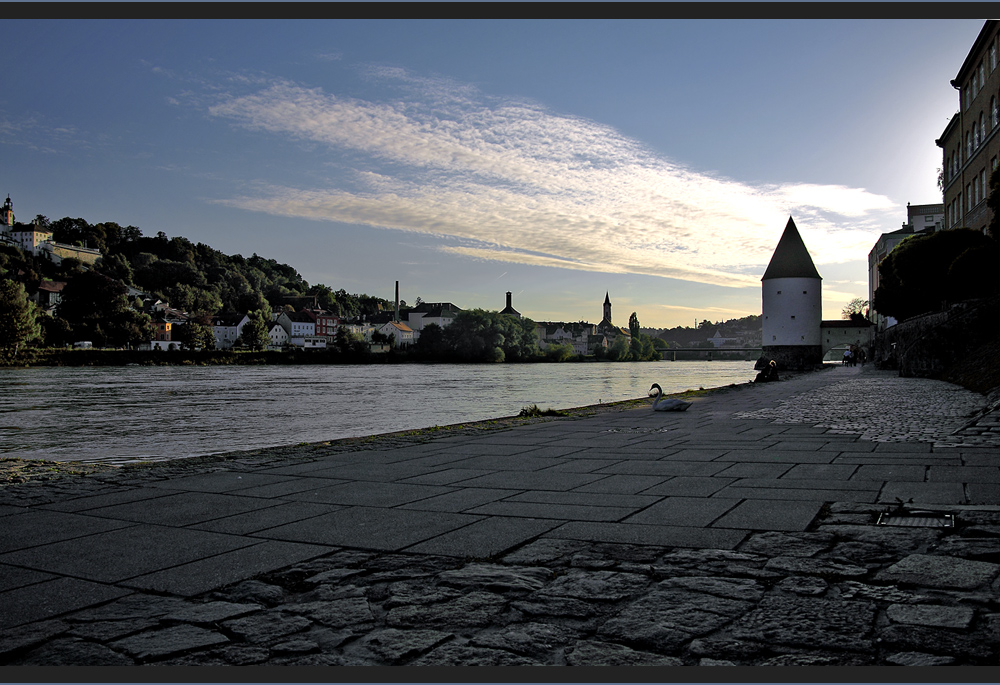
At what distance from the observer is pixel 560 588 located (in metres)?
2.77

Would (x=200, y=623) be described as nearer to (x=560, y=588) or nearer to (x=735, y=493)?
(x=560, y=588)

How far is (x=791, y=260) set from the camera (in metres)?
58.6

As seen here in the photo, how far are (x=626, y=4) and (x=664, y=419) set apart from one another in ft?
26.4

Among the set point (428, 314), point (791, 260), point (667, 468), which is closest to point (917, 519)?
point (667, 468)

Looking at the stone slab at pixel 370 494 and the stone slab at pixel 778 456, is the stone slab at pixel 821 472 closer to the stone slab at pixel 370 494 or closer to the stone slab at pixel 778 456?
the stone slab at pixel 778 456

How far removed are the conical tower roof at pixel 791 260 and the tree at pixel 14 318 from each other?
194 feet

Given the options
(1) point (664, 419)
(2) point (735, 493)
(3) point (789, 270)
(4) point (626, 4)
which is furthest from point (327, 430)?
(3) point (789, 270)

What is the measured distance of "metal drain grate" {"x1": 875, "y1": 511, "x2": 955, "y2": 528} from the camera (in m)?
3.58

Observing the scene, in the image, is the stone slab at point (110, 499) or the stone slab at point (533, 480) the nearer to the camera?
the stone slab at point (110, 499)

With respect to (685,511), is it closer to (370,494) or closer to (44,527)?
(370,494)

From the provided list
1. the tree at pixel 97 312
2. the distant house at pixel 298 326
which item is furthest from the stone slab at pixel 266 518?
the distant house at pixel 298 326

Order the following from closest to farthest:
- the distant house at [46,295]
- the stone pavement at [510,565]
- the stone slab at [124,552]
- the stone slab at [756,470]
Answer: the stone pavement at [510,565]
the stone slab at [124,552]
the stone slab at [756,470]
the distant house at [46,295]

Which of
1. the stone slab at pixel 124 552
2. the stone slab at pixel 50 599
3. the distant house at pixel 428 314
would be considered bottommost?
the stone slab at pixel 124 552

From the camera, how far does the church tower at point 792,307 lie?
185ft
